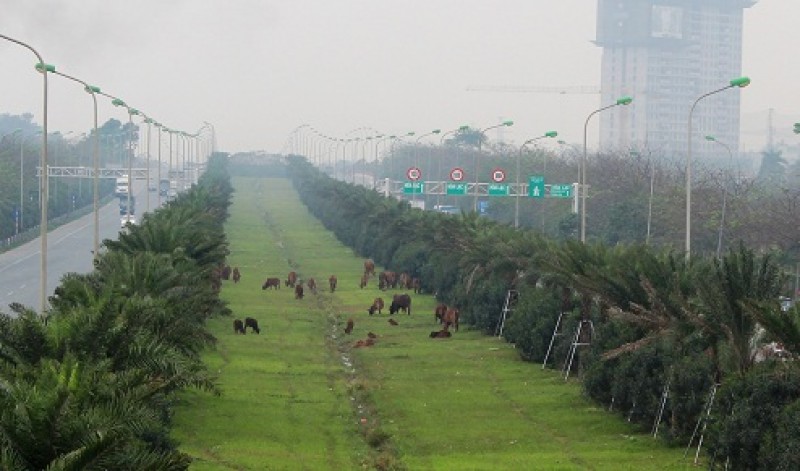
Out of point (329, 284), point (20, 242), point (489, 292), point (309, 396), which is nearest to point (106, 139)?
point (20, 242)

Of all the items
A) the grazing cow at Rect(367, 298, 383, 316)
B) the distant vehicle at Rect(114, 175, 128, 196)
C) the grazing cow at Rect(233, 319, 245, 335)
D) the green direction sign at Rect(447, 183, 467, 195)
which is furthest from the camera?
the distant vehicle at Rect(114, 175, 128, 196)

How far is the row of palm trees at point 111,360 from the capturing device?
15.4 m

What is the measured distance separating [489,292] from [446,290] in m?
9.06

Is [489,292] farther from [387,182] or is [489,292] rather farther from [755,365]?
[387,182]

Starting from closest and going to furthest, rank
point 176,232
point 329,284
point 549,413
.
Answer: point 549,413
point 176,232
point 329,284

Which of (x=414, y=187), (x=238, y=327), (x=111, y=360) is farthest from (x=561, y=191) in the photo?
(x=111, y=360)

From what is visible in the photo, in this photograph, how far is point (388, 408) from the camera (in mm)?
30625

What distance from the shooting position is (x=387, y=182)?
8919 centimetres

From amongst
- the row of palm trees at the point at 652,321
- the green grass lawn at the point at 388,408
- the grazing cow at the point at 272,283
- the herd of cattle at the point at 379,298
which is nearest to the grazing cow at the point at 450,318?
the herd of cattle at the point at 379,298

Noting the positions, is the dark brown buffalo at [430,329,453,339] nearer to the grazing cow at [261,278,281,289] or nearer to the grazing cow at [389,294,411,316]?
the grazing cow at [389,294,411,316]

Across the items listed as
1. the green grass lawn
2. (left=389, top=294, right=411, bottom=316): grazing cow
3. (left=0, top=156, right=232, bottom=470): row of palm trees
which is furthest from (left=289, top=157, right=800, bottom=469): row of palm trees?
(left=0, top=156, right=232, bottom=470): row of palm trees

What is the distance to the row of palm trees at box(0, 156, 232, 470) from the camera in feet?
50.4

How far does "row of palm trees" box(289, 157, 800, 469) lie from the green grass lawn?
2.41 feet

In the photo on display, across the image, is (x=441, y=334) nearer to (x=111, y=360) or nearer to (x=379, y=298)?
(x=379, y=298)
